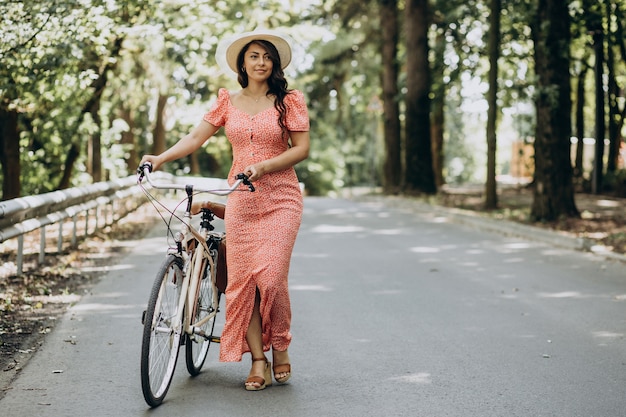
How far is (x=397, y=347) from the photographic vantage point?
7230mm

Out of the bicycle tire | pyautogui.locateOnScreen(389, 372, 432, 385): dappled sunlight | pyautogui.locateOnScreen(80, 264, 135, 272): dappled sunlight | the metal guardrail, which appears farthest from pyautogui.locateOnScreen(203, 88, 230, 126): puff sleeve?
pyautogui.locateOnScreen(80, 264, 135, 272): dappled sunlight

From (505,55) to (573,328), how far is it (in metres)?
20.7

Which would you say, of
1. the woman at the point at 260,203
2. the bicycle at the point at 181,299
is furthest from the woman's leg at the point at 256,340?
the bicycle at the point at 181,299

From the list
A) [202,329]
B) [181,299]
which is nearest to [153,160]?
[181,299]

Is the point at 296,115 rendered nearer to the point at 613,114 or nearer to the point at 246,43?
the point at 246,43

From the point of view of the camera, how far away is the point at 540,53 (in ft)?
60.7

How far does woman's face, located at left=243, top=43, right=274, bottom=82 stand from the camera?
6.02 m

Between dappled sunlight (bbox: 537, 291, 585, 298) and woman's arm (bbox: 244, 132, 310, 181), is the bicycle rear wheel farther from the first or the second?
dappled sunlight (bbox: 537, 291, 585, 298)

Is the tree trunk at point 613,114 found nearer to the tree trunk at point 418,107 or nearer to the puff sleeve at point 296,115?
the tree trunk at point 418,107

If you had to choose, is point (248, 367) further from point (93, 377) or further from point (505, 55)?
point (505, 55)

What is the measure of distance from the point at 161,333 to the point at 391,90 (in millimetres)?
28021

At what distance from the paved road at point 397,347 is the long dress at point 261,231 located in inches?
15.8

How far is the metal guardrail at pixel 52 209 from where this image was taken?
369 inches

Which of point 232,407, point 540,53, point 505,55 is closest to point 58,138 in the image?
point 540,53
